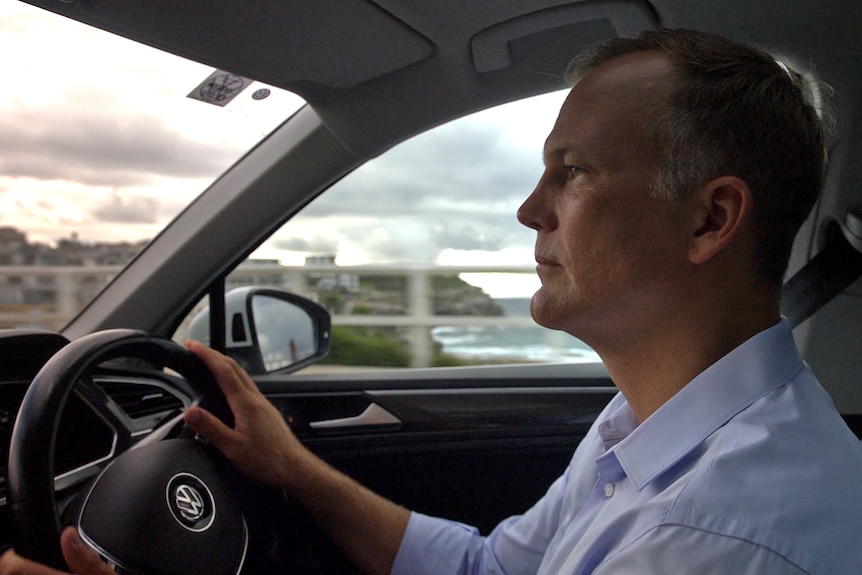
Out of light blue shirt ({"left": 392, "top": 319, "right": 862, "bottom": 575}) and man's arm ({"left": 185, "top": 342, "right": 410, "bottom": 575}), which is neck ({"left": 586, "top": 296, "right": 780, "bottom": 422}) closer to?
light blue shirt ({"left": 392, "top": 319, "right": 862, "bottom": 575})

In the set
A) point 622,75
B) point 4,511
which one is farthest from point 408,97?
point 4,511

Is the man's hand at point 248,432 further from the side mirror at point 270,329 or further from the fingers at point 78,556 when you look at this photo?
the side mirror at point 270,329

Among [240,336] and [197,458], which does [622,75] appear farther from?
[240,336]

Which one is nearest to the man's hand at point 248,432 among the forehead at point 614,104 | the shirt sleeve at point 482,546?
the shirt sleeve at point 482,546

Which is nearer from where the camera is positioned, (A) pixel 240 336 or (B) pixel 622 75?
(B) pixel 622 75

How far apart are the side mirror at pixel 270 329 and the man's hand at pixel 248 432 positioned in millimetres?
886

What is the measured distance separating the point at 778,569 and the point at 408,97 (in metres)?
1.69

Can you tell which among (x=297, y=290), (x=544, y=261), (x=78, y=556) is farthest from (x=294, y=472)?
(x=297, y=290)

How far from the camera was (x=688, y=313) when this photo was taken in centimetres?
128

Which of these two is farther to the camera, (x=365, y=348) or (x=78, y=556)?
(x=365, y=348)

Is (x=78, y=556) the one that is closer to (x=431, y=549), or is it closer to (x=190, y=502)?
(x=190, y=502)

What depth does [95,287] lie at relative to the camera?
2.45 m

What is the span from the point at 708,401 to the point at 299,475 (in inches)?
41.2

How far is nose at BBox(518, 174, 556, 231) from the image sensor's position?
1490mm
